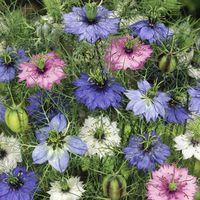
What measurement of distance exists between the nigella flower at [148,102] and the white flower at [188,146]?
3.3 inches

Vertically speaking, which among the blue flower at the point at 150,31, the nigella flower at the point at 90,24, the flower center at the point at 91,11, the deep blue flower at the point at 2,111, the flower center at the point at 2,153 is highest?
the flower center at the point at 91,11

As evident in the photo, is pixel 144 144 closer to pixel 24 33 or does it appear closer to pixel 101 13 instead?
pixel 101 13

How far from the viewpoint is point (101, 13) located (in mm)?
960

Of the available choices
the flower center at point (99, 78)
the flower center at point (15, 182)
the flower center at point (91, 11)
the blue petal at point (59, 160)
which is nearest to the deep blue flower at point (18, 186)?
the flower center at point (15, 182)

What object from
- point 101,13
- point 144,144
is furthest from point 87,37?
point 144,144

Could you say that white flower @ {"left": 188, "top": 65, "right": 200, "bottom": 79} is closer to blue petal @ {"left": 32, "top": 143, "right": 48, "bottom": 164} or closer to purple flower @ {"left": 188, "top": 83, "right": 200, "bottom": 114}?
purple flower @ {"left": 188, "top": 83, "right": 200, "bottom": 114}

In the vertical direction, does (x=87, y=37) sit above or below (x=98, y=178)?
above

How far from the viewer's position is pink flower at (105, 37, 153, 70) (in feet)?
3.02

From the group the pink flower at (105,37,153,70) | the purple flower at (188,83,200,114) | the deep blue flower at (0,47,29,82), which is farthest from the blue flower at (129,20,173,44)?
the deep blue flower at (0,47,29,82)

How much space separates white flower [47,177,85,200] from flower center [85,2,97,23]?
31cm

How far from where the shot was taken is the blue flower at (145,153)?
0.85 metres

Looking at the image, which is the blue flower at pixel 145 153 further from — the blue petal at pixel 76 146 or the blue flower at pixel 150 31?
the blue flower at pixel 150 31

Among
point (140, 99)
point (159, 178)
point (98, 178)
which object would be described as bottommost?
point (98, 178)

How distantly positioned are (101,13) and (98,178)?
35cm
